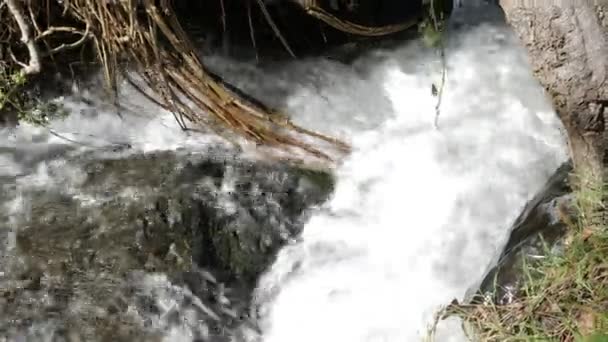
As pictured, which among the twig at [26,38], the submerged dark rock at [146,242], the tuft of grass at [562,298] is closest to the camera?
the tuft of grass at [562,298]

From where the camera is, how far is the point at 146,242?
124 inches

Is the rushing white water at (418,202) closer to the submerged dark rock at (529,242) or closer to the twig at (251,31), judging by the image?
the submerged dark rock at (529,242)

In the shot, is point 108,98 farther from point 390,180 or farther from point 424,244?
point 424,244

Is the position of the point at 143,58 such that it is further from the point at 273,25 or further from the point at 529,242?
the point at 529,242

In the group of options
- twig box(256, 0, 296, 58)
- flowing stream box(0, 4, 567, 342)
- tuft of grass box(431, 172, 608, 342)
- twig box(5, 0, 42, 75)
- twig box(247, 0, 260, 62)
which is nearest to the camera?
tuft of grass box(431, 172, 608, 342)

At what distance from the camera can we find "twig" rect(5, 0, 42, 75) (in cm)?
355

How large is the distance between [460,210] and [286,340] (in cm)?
88

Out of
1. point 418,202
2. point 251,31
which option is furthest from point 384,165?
point 251,31

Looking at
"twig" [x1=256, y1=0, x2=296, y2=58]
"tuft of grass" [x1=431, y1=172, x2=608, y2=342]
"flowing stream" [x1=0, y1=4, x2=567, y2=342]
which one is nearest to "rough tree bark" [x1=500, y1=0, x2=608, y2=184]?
"tuft of grass" [x1=431, y1=172, x2=608, y2=342]

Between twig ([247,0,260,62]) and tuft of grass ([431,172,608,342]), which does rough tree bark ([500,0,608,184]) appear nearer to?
tuft of grass ([431,172,608,342])

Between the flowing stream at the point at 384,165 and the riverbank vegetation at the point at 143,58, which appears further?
the riverbank vegetation at the point at 143,58

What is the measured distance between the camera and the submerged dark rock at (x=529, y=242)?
2.67 metres

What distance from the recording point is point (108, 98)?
3.95 metres

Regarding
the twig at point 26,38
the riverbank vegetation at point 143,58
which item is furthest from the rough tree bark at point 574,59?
the twig at point 26,38
